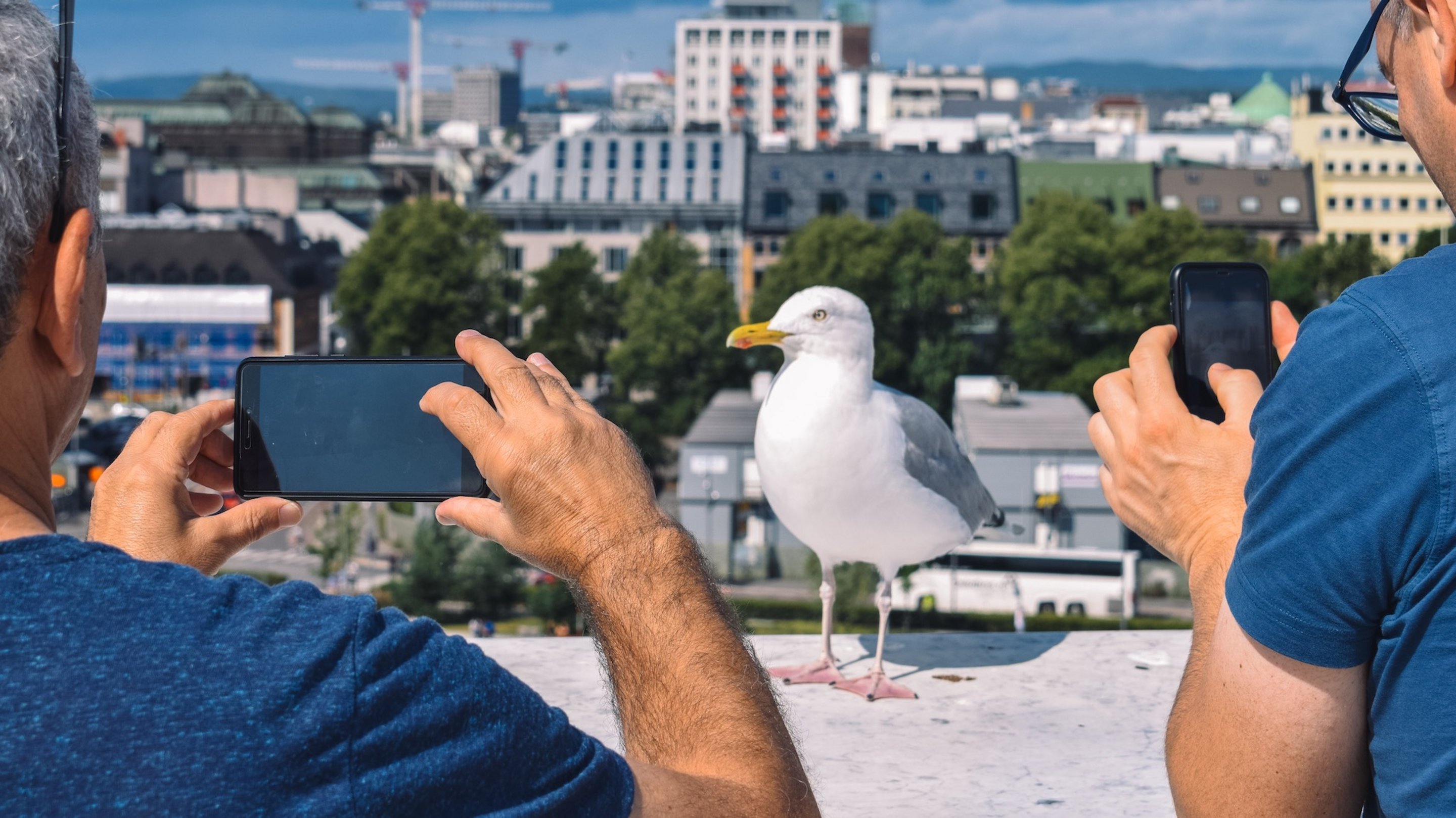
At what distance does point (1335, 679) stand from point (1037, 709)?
3.27 m

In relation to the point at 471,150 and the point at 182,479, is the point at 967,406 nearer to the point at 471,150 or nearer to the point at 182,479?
the point at 182,479

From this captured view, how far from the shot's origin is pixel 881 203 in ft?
183

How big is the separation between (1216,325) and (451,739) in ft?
4.99

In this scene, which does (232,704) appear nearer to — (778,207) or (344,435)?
(344,435)

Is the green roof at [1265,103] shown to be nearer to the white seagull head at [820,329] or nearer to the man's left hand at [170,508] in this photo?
the white seagull head at [820,329]

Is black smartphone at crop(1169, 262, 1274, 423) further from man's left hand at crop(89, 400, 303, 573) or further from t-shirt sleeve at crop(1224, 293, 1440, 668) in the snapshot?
man's left hand at crop(89, 400, 303, 573)

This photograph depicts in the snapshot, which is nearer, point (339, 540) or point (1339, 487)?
point (1339, 487)

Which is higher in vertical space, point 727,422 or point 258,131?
point 258,131

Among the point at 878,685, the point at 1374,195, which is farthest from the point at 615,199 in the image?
the point at 878,685

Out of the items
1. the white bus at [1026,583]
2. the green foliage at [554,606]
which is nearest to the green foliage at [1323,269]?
the white bus at [1026,583]

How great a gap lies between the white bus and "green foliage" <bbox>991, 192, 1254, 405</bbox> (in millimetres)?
14643

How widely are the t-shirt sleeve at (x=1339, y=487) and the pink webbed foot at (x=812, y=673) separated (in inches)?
Answer: 143

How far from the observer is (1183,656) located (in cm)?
558

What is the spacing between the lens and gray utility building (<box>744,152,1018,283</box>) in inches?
2195
